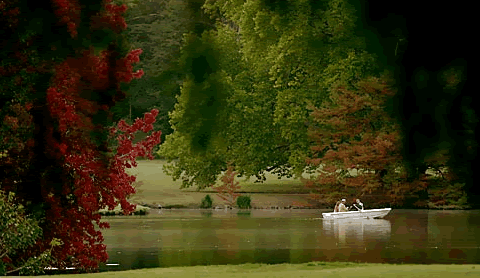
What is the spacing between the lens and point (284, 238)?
31.9m

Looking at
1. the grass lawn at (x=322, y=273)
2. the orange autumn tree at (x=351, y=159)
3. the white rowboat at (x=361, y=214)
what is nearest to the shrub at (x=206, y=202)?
the orange autumn tree at (x=351, y=159)

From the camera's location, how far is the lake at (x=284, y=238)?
1016 inches

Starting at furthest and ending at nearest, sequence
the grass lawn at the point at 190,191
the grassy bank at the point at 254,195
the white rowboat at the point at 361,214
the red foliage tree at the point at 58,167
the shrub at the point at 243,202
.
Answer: the grass lawn at the point at 190,191 → the grassy bank at the point at 254,195 → the shrub at the point at 243,202 → the white rowboat at the point at 361,214 → the red foliage tree at the point at 58,167

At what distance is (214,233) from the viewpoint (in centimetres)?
3397

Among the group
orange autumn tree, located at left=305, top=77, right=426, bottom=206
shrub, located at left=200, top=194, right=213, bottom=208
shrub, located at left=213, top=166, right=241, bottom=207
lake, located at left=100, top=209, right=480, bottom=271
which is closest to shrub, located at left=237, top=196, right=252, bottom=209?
shrub, located at left=213, top=166, right=241, bottom=207

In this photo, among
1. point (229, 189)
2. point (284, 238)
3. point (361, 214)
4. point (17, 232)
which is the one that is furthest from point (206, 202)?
point (17, 232)

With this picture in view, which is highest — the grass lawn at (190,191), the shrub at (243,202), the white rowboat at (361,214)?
the grass lawn at (190,191)

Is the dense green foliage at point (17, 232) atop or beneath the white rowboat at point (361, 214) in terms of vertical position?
beneath

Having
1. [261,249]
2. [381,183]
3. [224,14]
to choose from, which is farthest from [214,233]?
[224,14]

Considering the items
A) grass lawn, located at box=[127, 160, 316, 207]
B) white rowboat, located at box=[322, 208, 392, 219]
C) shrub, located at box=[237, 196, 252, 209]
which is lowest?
white rowboat, located at box=[322, 208, 392, 219]

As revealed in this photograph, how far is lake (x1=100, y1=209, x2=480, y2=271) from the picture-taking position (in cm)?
2580

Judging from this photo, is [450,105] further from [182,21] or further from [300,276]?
[300,276]

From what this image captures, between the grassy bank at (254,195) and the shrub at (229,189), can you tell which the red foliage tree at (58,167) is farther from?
the shrub at (229,189)

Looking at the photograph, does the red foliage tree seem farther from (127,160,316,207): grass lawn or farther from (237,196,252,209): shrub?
(127,160,316,207): grass lawn
